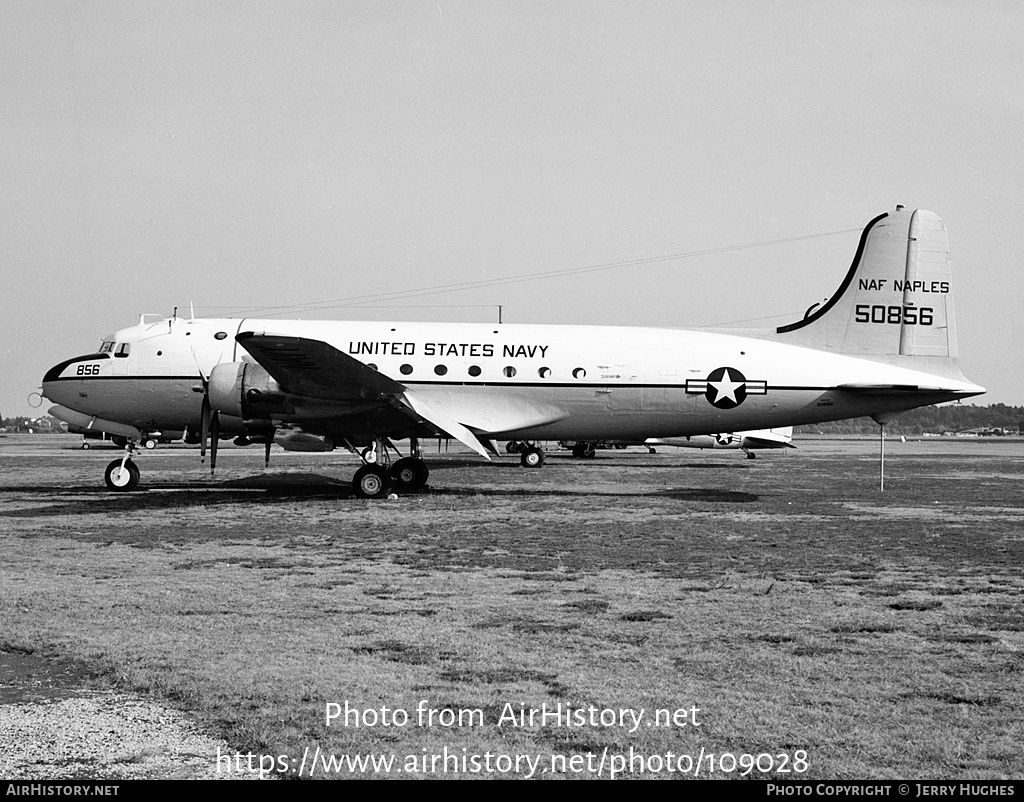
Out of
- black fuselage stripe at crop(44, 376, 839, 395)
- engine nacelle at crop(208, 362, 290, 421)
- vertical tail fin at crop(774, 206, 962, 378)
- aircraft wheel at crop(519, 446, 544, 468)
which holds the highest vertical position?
vertical tail fin at crop(774, 206, 962, 378)

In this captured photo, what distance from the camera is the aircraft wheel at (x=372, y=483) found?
21.0 meters

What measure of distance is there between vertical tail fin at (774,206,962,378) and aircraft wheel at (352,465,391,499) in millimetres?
9940

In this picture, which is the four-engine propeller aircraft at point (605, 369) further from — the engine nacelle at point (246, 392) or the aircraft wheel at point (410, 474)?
the engine nacelle at point (246, 392)

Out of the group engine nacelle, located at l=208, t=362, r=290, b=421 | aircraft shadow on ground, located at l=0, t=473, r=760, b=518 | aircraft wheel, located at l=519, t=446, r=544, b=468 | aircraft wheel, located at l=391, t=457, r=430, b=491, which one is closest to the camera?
aircraft shadow on ground, located at l=0, t=473, r=760, b=518

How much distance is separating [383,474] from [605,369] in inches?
215

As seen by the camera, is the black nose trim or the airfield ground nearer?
the airfield ground

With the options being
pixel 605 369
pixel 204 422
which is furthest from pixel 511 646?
pixel 605 369

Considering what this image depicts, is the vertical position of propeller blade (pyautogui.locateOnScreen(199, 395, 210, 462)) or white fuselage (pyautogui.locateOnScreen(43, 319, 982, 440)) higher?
white fuselage (pyautogui.locateOnScreen(43, 319, 982, 440))

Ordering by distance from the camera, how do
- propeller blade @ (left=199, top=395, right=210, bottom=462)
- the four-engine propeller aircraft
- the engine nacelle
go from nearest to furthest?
the engine nacelle < propeller blade @ (left=199, top=395, right=210, bottom=462) < the four-engine propeller aircraft

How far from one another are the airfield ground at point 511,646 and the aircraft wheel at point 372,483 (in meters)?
3.83

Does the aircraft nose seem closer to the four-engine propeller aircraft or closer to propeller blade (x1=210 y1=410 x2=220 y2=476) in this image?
the four-engine propeller aircraft

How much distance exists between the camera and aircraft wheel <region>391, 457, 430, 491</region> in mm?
22469

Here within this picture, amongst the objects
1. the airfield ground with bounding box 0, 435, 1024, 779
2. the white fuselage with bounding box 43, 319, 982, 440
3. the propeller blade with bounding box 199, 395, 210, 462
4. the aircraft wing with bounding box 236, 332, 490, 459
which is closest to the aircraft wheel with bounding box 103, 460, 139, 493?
the white fuselage with bounding box 43, 319, 982, 440

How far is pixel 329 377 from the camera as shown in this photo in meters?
19.4
